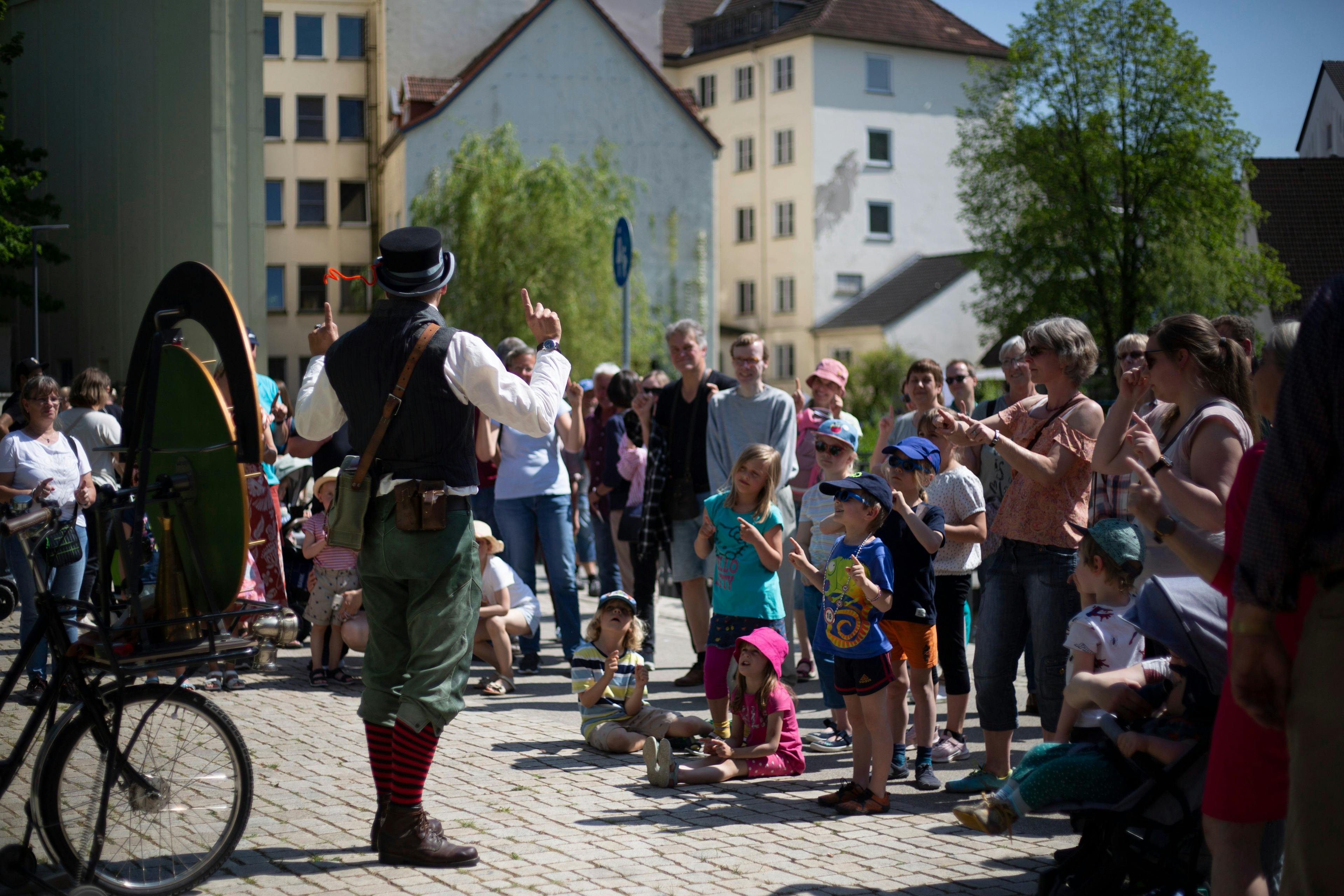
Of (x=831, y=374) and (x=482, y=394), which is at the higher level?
(x=831, y=374)

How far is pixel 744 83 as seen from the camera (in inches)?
2437

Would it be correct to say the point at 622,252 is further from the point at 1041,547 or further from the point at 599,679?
the point at 1041,547

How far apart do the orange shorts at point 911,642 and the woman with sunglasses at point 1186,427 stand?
4.35ft

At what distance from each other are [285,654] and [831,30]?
53478 millimetres

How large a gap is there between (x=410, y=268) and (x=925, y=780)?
3.34 metres

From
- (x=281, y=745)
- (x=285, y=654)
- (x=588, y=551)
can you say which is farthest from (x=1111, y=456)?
(x=588, y=551)

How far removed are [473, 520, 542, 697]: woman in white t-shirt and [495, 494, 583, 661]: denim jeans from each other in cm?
53

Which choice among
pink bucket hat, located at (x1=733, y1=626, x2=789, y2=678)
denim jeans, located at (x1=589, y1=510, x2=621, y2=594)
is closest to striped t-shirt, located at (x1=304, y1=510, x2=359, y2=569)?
denim jeans, located at (x1=589, y1=510, x2=621, y2=594)

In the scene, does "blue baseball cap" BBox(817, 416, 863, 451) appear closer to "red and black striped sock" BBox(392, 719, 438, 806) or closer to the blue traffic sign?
"red and black striped sock" BBox(392, 719, 438, 806)

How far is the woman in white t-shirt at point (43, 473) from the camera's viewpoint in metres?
8.77

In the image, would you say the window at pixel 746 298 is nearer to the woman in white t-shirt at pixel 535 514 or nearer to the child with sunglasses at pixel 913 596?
the woman in white t-shirt at pixel 535 514

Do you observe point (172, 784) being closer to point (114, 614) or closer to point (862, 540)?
point (114, 614)

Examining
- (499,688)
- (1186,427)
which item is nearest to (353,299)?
(499,688)

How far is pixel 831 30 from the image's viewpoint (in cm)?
5984
